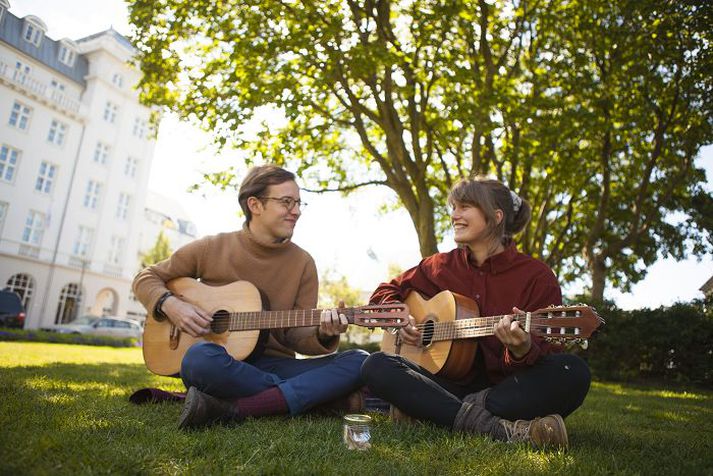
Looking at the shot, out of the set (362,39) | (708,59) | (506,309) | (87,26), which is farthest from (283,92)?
(708,59)

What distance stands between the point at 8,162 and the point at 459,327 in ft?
90.4

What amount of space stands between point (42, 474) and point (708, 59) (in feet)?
38.8

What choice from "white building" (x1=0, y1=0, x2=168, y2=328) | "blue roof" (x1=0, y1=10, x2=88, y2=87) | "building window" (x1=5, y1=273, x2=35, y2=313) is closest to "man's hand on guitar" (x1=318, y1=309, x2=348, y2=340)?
"blue roof" (x1=0, y1=10, x2=88, y2=87)

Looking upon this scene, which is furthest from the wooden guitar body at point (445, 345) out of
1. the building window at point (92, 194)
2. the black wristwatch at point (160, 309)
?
the building window at point (92, 194)

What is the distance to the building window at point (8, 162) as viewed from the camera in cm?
2398

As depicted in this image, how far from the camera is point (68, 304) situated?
31109 millimetres

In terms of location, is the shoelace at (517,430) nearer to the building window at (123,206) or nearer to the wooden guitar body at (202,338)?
the wooden guitar body at (202,338)

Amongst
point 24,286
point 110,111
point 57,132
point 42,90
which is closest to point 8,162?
point 42,90

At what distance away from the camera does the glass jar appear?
2.60m

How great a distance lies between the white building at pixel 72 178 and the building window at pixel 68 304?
6 centimetres

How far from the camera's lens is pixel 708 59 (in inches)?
384

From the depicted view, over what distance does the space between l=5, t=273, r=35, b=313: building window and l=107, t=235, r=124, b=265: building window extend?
5497 mm

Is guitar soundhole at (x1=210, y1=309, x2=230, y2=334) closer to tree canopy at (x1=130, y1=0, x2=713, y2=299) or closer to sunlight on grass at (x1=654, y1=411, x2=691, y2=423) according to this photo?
sunlight on grass at (x1=654, y1=411, x2=691, y2=423)

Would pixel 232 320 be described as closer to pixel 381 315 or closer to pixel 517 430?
pixel 381 315
